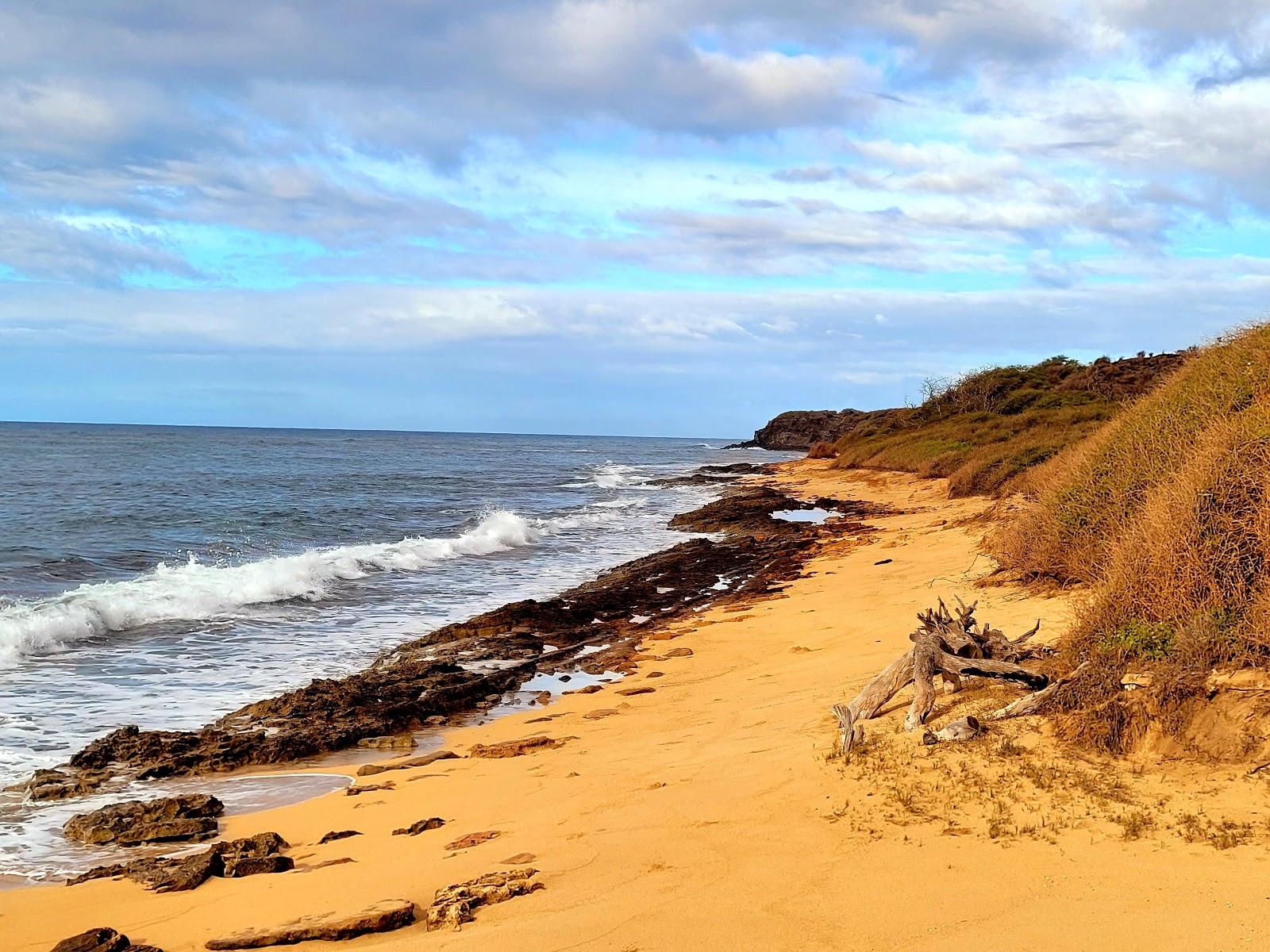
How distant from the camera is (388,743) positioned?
9.16m

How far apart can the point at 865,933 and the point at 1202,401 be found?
661cm

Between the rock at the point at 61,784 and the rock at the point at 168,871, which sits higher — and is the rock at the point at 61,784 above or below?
below

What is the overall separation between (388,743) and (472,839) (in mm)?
3518

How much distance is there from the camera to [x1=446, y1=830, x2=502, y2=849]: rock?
19.2ft

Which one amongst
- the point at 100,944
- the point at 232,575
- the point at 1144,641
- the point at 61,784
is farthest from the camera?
the point at 232,575

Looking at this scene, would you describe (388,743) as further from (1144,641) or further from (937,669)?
(1144,641)

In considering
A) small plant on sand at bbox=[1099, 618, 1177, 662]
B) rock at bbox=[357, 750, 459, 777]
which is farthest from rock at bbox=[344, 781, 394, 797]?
small plant on sand at bbox=[1099, 618, 1177, 662]

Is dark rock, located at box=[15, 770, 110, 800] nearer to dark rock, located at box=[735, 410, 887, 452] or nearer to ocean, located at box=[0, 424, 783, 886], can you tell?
ocean, located at box=[0, 424, 783, 886]

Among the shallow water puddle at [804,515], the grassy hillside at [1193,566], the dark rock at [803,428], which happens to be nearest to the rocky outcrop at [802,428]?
the dark rock at [803,428]

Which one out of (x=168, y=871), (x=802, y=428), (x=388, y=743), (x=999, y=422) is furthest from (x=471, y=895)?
(x=802, y=428)

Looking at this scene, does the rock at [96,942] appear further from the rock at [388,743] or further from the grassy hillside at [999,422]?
the grassy hillside at [999,422]

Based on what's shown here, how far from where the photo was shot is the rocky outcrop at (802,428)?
98.4m

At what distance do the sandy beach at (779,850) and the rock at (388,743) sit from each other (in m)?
0.99

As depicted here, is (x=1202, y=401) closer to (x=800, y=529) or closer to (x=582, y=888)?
(x=582, y=888)
